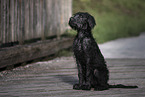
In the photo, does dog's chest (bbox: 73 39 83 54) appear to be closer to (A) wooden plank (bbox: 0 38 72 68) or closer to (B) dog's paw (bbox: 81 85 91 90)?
(B) dog's paw (bbox: 81 85 91 90)

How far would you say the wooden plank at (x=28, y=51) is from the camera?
6.38 meters

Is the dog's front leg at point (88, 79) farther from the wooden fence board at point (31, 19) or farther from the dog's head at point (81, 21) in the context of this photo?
the wooden fence board at point (31, 19)

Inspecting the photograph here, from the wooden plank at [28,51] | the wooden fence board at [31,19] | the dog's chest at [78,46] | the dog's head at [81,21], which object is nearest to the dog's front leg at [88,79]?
the dog's chest at [78,46]

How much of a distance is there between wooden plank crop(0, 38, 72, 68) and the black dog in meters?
2.18

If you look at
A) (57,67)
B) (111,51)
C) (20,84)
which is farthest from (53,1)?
(20,84)

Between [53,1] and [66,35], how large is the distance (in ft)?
6.12

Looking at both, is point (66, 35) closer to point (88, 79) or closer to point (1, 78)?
point (1, 78)

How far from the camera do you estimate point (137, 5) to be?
22828 mm

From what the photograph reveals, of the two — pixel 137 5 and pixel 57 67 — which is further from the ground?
pixel 137 5

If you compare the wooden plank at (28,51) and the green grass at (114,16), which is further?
the green grass at (114,16)

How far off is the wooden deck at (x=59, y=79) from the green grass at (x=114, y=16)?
15.6 ft

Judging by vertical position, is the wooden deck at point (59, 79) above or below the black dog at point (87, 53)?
below

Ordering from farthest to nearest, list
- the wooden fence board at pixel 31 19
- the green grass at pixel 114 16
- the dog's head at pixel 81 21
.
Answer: the green grass at pixel 114 16 < the wooden fence board at pixel 31 19 < the dog's head at pixel 81 21

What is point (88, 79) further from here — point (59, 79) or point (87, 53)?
point (59, 79)
